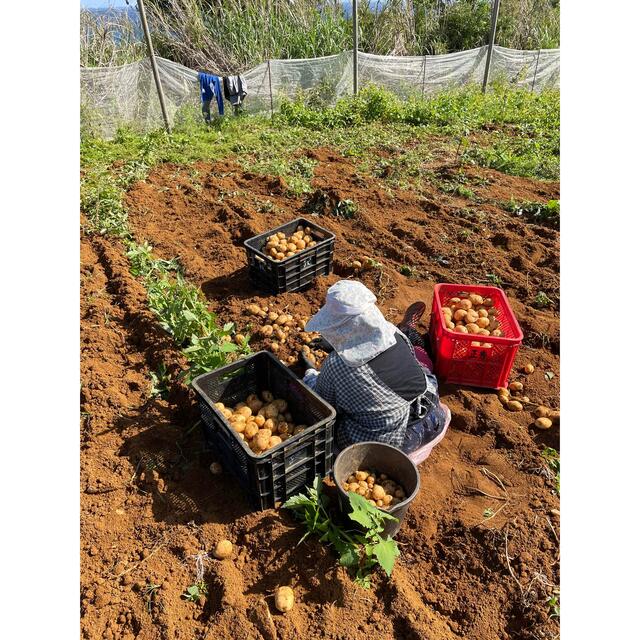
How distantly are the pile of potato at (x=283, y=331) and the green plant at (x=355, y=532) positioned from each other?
1.30 metres

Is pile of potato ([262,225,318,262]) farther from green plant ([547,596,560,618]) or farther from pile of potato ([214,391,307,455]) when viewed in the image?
green plant ([547,596,560,618])

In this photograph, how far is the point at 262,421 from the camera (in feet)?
9.08

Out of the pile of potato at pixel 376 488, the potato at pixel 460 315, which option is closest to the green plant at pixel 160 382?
the pile of potato at pixel 376 488

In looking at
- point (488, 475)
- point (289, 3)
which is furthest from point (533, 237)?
point (289, 3)

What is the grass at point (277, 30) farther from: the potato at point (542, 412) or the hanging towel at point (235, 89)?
the potato at point (542, 412)

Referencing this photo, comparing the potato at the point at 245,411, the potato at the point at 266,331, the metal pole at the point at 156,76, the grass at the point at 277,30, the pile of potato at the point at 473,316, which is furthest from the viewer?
the grass at the point at 277,30

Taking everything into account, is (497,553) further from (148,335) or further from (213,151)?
(213,151)

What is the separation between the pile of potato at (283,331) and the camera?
3.78m

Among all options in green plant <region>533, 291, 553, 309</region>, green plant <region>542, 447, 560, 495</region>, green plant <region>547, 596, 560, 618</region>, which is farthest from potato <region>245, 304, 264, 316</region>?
green plant <region>547, 596, 560, 618</region>

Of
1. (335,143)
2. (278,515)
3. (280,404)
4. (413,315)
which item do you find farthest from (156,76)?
(278,515)

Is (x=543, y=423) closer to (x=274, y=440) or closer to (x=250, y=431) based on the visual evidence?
(x=274, y=440)

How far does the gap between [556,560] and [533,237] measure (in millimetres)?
3904

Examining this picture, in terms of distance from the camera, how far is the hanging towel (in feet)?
30.1

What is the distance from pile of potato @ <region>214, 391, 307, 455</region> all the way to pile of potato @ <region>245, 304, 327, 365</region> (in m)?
0.77
